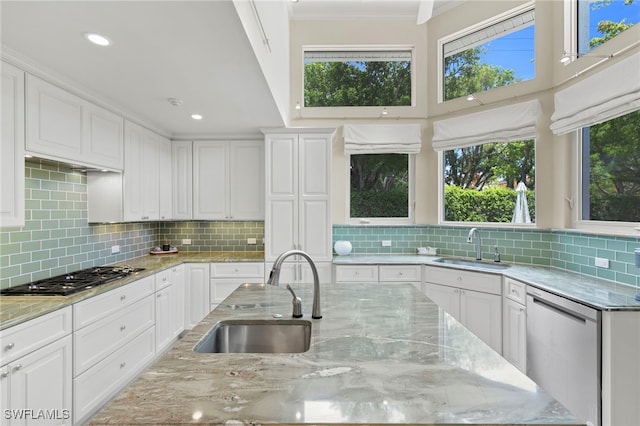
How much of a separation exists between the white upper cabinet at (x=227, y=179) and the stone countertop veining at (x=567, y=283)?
138 cm

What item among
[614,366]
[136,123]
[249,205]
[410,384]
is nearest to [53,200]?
[136,123]

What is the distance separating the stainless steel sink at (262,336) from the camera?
1.50 metres

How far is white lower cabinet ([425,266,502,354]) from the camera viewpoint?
303cm

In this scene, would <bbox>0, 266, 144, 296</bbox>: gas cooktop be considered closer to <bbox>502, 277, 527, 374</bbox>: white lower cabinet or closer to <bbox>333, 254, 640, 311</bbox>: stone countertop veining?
<bbox>333, 254, 640, 311</bbox>: stone countertop veining

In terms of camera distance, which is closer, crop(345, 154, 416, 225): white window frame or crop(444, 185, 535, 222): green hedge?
crop(444, 185, 535, 222): green hedge

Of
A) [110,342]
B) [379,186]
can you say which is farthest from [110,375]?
[379,186]

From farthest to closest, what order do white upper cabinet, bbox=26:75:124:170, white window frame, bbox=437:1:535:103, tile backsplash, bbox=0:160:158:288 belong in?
white window frame, bbox=437:1:535:103 < tile backsplash, bbox=0:160:158:288 < white upper cabinet, bbox=26:75:124:170

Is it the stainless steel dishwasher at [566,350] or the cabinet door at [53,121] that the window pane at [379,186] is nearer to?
the stainless steel dishwasher at [566,350]

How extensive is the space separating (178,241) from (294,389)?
398cm

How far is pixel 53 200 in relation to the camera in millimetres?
2697

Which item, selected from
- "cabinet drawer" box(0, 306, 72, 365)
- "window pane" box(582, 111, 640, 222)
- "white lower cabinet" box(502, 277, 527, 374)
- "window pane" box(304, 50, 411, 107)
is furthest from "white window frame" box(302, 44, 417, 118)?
"cabinet drawer" box(0, 306, 72, 365)

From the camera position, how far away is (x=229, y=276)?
12.5ft

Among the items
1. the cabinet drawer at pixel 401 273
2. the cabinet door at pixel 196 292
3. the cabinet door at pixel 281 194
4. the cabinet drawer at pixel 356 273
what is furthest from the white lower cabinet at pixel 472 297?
the cabinet door at pixel 196 292

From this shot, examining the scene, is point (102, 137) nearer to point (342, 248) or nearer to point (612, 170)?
point (342, 248)
